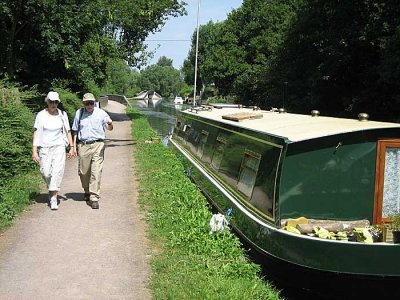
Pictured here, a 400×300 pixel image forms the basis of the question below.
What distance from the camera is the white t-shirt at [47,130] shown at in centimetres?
761

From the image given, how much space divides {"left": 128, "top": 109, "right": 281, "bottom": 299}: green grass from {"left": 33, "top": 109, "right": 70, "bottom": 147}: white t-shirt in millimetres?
1857

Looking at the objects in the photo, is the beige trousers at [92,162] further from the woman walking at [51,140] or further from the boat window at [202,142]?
the boat window at [202,142]

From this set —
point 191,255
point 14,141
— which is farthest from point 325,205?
point 14,141

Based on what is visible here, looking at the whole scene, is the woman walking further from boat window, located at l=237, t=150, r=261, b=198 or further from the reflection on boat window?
boat window, located at l=237, t=150, r=261, b=198

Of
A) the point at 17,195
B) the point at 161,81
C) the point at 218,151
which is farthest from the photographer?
the point at 161,81

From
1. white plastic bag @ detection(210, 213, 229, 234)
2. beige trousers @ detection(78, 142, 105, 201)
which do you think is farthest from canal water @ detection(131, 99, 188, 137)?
white plastic bag @ detection(210, 213, 229, 234)

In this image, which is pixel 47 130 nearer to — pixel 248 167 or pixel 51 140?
pixel 51 140

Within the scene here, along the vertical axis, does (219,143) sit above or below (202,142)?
above

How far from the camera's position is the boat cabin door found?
18.7 feet

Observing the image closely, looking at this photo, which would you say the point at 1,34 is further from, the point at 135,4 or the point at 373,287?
the point at 373,287

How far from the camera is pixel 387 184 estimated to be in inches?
227

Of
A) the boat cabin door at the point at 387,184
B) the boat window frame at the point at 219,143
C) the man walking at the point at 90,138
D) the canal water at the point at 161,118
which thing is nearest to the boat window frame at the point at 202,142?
the boat window frame at the point at 219,143

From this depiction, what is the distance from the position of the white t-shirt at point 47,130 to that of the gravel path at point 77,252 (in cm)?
109

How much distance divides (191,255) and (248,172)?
1.60 metres
